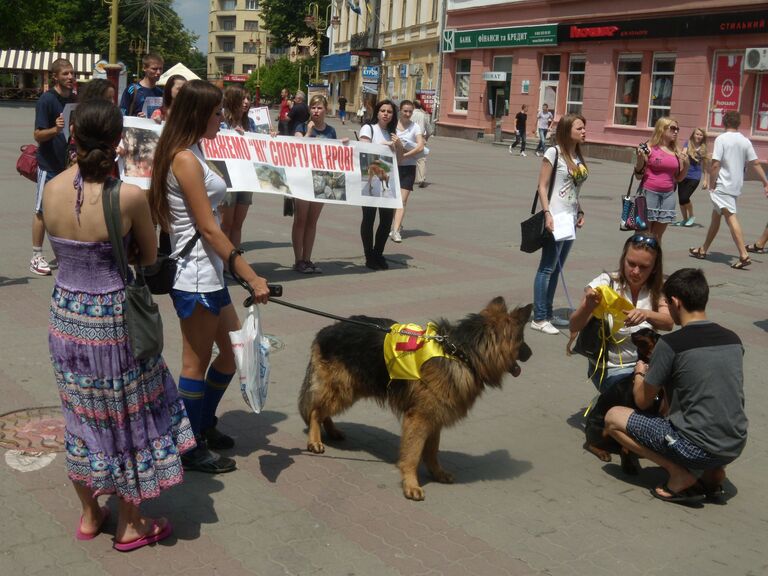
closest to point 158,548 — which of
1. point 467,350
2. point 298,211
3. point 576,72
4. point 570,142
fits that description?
point 467,350

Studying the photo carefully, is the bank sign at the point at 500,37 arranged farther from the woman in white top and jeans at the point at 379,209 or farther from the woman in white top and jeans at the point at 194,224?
the woman in white top and jeans at the point at 194,224

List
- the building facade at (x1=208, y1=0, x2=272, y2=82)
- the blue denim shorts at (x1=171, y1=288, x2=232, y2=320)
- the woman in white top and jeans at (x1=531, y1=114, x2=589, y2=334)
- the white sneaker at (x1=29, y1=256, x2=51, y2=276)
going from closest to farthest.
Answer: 1. the blue denim shorts at (x1=171, y1=288, x2=232, y2=320)
2. the woman in white top and jeans at (x1=531, y1=114, x2=589, y2=334)
3. the white sneaker at (x1=29, y1=256, x2=51, y2=276)
4. the building facade at (x1=208, y1=0, x2=272, y2=82)

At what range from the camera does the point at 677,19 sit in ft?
100

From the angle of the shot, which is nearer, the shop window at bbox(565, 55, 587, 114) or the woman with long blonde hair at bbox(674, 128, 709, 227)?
the woman with long blonde hair at bbox(674, 128, 709, 227)

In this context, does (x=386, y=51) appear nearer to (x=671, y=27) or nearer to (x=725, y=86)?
(x=671, y=27)

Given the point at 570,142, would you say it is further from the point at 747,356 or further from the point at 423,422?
the point at 423,422

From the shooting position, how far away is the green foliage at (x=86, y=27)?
5210cm

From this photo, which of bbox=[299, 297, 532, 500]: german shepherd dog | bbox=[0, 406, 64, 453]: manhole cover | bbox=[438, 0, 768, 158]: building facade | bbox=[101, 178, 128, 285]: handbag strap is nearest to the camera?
bbox=[101, 178, 128, 285]: handbag strap

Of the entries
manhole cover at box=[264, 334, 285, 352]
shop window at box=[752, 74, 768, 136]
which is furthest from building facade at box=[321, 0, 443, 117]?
manhole cover at box=[264, 334, 285, 352]

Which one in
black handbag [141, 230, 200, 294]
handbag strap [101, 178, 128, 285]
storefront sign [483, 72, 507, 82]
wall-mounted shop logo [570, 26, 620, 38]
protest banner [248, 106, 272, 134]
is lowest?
black handbag [141, 230, 200, 294]

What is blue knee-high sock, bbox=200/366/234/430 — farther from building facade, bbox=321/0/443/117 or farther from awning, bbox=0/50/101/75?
awning, bbox=0/50/101/75

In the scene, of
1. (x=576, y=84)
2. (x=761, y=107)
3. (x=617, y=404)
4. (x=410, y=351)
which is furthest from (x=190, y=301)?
(x=576, y=84)

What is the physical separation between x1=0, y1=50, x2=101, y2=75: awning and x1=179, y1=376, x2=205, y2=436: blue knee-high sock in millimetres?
66313

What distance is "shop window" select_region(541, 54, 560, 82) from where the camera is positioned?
123ft
